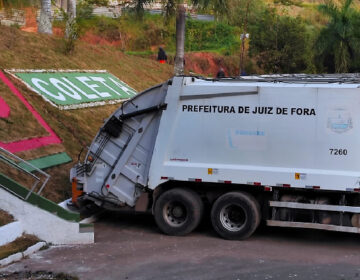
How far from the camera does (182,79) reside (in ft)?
41.1

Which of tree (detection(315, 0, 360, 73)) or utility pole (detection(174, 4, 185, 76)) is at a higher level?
tree (detection(315, 0, 360, 73))

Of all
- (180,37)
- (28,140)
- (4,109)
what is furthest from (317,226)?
(180,37)

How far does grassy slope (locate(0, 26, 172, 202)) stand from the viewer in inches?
649

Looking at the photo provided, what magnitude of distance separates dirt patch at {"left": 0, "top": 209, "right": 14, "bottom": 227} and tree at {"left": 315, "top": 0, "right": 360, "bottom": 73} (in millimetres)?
33165

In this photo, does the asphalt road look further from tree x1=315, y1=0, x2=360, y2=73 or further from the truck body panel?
tree x1=315, y1=0, x2=360, y2=73

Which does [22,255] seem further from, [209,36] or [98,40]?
[209,36]

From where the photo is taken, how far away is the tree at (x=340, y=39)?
4125cm

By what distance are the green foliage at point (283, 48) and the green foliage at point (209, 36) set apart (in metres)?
6.78

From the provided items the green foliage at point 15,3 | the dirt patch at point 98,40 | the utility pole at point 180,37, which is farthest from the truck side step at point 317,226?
the dirt patch at point 98,40

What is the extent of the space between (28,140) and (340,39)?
98.8 feet

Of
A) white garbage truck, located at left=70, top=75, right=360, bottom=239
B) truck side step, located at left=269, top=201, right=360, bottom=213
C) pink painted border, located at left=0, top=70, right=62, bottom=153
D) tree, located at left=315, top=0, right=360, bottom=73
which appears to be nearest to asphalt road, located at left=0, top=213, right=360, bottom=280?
white garbage truck, located at left=70, top=75, right=360, bottom=239

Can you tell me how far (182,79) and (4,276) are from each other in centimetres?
521

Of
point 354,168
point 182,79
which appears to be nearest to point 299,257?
point 354,168

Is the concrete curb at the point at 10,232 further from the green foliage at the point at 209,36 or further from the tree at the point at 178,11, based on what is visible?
the green foliage at the point at 209,36
